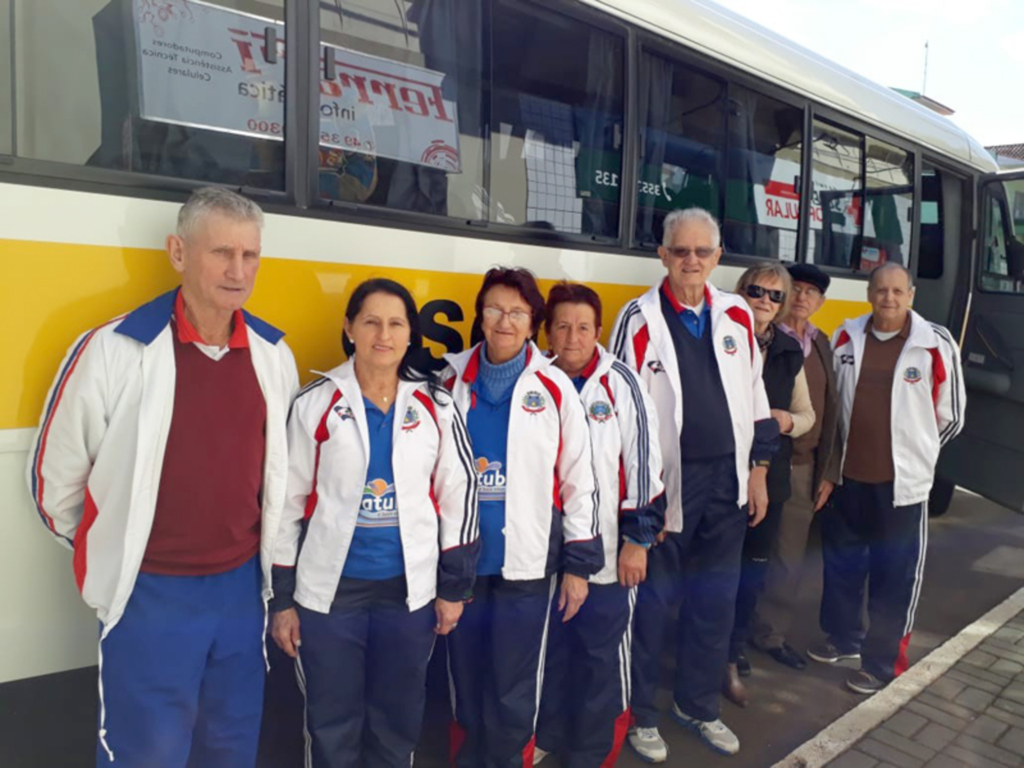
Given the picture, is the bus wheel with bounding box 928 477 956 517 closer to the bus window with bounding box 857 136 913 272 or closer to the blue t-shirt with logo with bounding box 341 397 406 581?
the bus window with bounding box 857 136 913 272

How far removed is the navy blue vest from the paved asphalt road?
1.31m

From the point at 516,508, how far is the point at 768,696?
2.03 meters

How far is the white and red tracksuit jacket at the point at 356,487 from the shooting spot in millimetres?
2256

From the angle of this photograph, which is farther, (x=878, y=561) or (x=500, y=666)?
(x=878, y=561)

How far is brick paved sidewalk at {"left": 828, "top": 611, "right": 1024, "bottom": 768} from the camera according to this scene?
10.3 ft

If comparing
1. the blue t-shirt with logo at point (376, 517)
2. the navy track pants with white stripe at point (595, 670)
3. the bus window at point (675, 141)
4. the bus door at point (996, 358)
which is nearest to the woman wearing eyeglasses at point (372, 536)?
the blue t-shirt with logo at point (376, 517)

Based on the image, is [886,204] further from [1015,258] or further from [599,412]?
[599,412]

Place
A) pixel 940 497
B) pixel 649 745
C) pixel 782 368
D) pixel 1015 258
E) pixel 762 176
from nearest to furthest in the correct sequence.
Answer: pixel 649 745
pixel 782 368
pixel 762 176
pixel 1015 258
pixel 940 497

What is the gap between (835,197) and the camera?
476cm

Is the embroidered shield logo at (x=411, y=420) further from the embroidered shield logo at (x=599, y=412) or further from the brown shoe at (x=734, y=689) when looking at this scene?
the brown shoe at (x=734, y=689)

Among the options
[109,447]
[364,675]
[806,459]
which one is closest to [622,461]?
[364,675]

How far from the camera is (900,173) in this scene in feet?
17.3

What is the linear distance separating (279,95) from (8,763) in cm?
214

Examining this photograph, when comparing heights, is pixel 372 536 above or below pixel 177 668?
above
